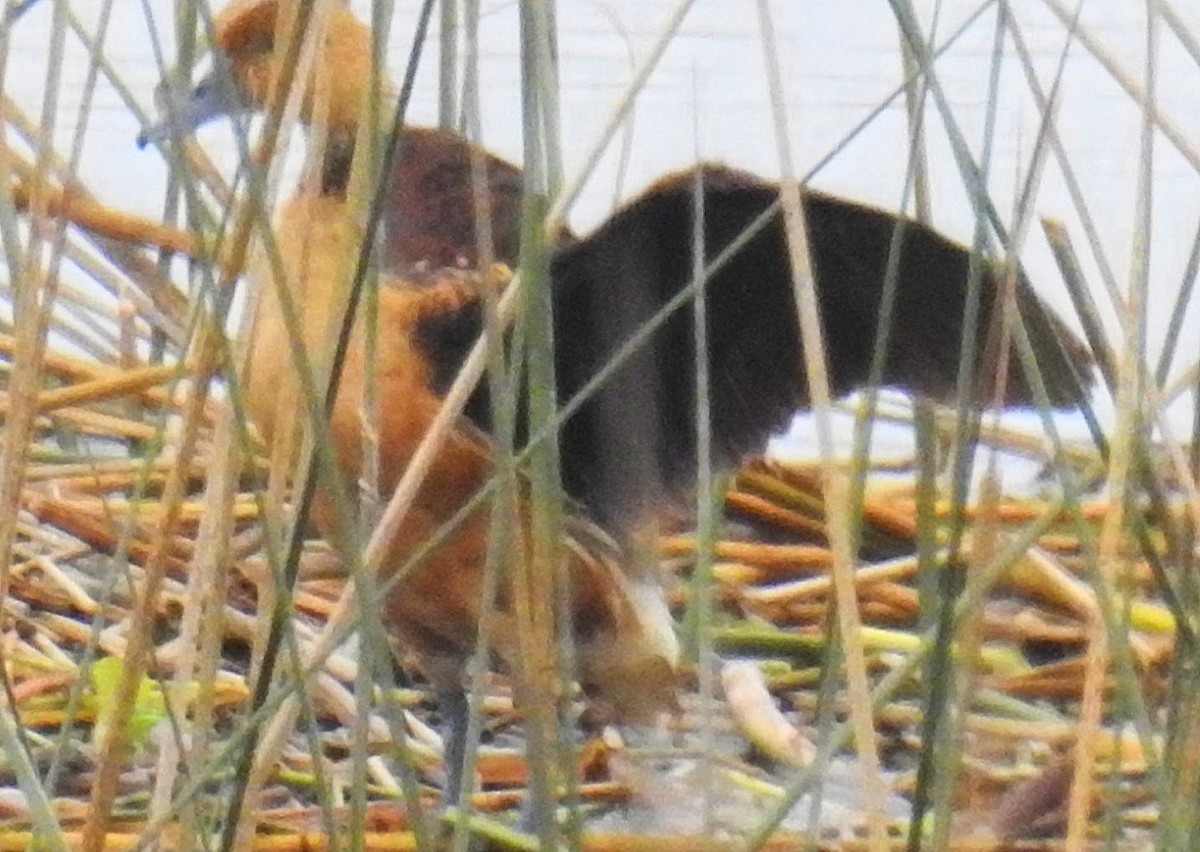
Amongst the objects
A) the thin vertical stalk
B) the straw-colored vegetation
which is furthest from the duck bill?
the thin vertical stalk

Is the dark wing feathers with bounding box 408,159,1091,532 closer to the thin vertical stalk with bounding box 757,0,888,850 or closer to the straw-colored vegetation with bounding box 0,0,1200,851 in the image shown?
the straw-colored vegetation with bounding box 0,0,1200,851

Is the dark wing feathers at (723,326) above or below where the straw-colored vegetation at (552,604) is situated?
above

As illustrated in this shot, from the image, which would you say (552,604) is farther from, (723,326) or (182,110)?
(723,326)

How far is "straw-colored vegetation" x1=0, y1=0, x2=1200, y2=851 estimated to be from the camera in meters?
0.75

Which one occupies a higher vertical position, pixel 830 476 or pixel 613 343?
pixel 613 343

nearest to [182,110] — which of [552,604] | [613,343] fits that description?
[552,604]

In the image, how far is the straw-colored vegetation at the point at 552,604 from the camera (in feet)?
2.44

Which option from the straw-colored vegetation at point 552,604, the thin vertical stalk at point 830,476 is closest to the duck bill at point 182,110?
the straw-colored vegetation at point 552,604

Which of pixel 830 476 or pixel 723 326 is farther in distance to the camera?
pixel 723 326

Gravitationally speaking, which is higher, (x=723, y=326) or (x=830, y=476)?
(x=723, y=326)

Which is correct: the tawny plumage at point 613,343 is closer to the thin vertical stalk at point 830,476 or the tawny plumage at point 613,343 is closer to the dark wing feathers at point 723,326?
the dark wing feathers at point 723,326

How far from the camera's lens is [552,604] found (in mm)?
803

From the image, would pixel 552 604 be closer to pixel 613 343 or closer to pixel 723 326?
pixel 613 343

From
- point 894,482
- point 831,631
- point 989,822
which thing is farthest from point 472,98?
point 894,482
